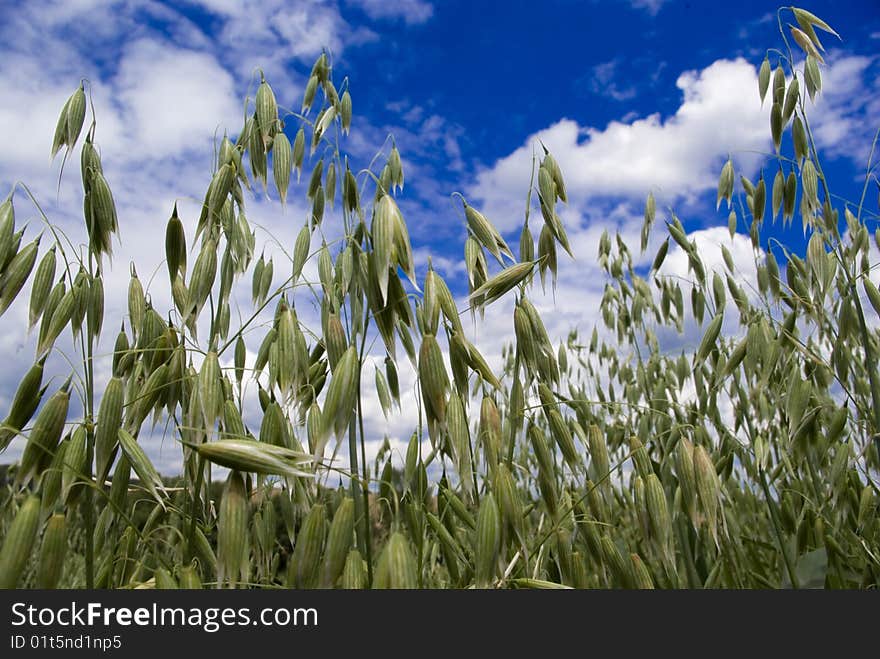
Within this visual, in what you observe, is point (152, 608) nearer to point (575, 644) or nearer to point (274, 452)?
point (274, 452)

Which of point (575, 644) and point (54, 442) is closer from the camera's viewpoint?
point (575, 644)

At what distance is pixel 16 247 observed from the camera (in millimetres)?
1272

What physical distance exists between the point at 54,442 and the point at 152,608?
14.7 inches

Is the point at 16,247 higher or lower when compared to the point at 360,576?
higher

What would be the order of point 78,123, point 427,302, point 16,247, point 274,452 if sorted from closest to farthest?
point 274,452
point 427,302
point 16,247
point 78,123

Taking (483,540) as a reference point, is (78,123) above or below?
above

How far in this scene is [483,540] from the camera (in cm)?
100

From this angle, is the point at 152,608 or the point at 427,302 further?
the point at 427,302

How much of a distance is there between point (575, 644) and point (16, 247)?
1.33m

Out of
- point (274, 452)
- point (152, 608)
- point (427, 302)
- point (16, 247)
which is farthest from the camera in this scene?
point (16, 247)

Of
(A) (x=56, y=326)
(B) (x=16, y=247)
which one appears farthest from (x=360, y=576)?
(B) (x=16, y=247)

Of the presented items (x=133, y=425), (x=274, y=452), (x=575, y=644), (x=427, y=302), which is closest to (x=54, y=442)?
(x=133, y=425)

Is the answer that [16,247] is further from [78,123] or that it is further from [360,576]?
[360,576]

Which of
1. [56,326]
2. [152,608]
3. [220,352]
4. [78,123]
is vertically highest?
[78,123]
